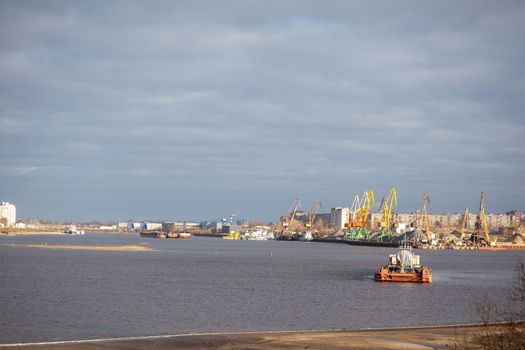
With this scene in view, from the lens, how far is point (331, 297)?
194ft

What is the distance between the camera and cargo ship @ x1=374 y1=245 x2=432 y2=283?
77688 mm

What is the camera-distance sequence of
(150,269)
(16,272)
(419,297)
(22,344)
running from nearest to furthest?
(22,344) < (419,297) < (16,272) < (150,269)

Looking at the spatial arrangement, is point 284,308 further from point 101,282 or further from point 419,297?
point 101,282

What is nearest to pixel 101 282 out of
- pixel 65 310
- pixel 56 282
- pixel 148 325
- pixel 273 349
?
Result: pixel 56 282

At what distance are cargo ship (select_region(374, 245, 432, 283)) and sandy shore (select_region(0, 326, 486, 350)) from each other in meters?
42.9

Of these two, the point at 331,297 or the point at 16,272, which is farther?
the point at 16,272

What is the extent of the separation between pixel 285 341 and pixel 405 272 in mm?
50547

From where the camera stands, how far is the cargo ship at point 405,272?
77.7 metres

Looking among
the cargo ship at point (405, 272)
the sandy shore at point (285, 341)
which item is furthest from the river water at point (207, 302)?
the sandy shore at point (285, 341)

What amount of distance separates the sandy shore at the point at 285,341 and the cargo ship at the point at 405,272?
42.9 m

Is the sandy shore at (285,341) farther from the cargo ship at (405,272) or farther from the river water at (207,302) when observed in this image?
the cargo ship at (405,272)

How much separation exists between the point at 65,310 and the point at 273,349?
21.9 metres

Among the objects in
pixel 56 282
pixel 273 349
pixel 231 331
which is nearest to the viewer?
pixel 273 349

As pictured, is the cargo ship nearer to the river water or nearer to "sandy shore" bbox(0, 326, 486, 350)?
the river water
